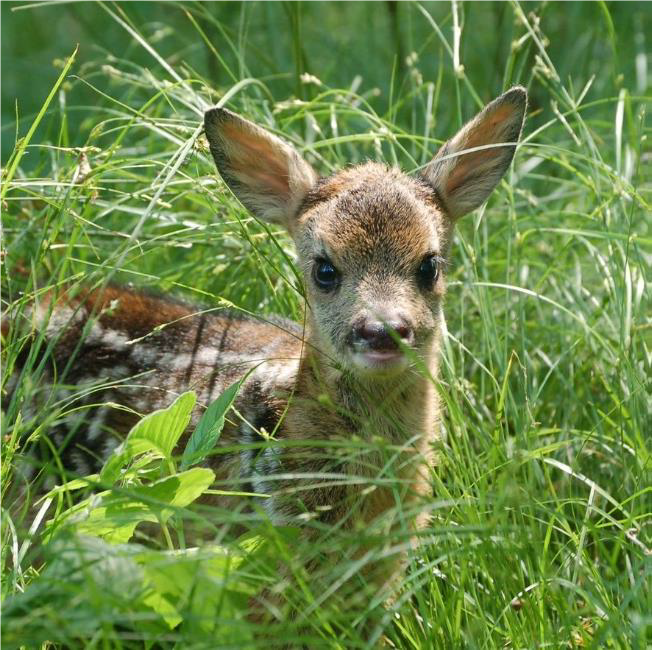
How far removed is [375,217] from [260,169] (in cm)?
58

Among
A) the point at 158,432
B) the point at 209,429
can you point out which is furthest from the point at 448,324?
the point at 158,432

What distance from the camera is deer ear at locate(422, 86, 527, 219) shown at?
4.13m

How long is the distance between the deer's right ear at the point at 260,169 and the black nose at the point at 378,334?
89cm

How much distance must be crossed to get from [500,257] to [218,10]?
106 inches

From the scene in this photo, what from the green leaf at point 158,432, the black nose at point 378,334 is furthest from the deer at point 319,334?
the green leaf at point 158,432

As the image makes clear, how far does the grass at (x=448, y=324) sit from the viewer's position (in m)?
2.81

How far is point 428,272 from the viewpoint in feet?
13.3

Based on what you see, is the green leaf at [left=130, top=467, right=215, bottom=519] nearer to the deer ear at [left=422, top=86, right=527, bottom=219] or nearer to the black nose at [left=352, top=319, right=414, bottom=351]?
the black nose at [left=352, top=319, right=414, bottom=351]

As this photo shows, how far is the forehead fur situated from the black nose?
1.26ft

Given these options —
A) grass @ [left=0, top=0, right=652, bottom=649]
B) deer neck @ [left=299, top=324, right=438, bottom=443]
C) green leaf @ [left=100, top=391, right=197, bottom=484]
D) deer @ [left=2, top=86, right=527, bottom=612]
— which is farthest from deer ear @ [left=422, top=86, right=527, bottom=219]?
green leaf @ [left=100, top=391, right=197, bottom=484]

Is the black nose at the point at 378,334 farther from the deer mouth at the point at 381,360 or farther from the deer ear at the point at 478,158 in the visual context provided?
the deer ear at the point at 478,158

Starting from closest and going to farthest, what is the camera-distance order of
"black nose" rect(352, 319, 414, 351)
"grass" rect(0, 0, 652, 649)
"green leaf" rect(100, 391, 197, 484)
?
"grass" rect(0, 0, 652, 649) < "green leaf" rect(100, 391, 197, 484) < "black nose" rect(352, 319, 414, 351)

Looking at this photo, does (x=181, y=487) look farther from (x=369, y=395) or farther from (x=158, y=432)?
(x=369, y=395)

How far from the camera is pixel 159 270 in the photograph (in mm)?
4949
